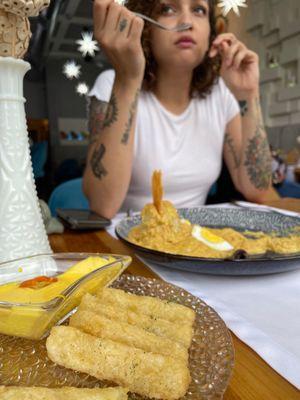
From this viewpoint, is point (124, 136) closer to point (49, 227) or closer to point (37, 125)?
point (49, 227)

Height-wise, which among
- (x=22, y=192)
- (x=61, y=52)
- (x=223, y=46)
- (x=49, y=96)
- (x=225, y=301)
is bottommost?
(x=225, y=301)

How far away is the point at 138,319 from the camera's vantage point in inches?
15.9

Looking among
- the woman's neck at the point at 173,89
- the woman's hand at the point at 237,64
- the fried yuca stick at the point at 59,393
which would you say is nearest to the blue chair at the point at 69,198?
the woman's neck at the point at 173,89

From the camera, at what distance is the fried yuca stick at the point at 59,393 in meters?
0.28

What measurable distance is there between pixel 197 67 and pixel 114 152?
740 mm

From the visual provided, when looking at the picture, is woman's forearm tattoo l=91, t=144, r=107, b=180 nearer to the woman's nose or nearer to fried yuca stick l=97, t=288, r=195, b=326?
the woman's nose

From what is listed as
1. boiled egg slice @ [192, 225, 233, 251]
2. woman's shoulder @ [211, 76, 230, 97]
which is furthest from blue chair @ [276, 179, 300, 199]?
boiled egg slice @ [192, 225, 233, 251]

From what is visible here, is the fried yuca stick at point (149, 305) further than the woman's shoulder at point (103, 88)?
No

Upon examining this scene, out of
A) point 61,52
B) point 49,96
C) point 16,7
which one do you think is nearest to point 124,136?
point 16,7

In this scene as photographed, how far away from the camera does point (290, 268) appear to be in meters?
0.58

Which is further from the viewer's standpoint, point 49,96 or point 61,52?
point 49,96

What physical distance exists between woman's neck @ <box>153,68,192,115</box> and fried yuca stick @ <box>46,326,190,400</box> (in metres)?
1.40

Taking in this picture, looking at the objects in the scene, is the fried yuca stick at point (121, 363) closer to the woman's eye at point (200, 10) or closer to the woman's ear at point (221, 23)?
the woman's eye at point (200, 10)

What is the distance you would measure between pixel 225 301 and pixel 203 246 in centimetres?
16
